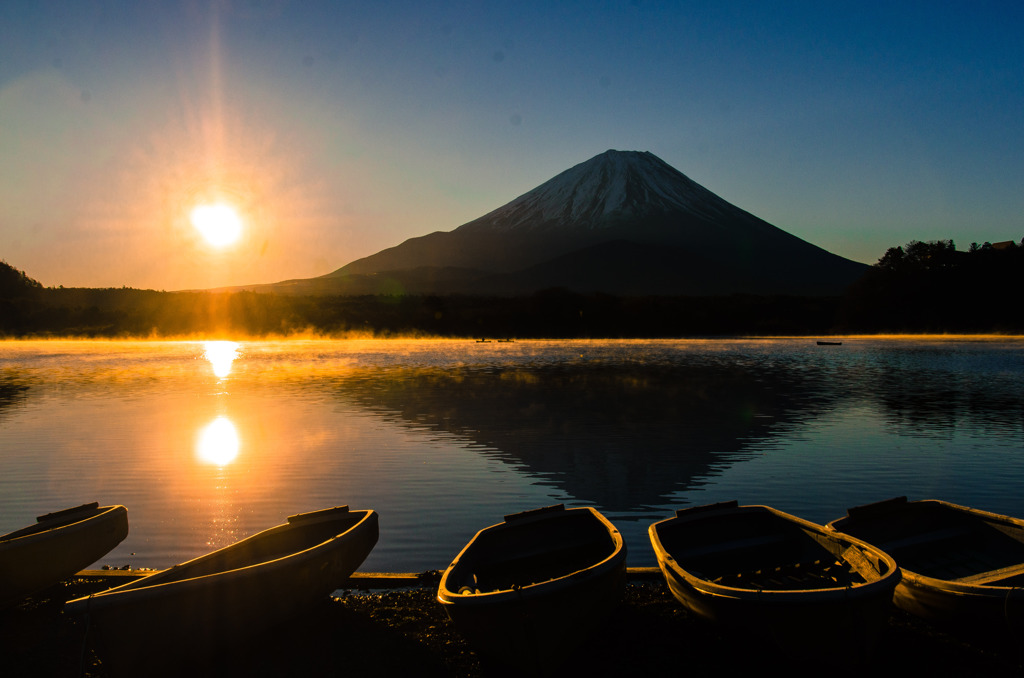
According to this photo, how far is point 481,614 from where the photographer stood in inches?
252

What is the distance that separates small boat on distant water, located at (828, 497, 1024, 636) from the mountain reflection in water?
207 inches

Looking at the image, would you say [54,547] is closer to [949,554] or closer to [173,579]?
[173,579]

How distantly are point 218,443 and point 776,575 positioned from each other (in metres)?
18.6

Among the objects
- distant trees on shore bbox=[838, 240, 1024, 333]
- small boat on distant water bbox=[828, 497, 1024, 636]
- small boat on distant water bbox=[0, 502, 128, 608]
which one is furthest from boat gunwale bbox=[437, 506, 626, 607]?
distant trees on shore bbox=[838, 240, 1024, 333]

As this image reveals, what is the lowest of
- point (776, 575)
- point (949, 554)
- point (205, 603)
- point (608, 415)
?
point (608, 415)

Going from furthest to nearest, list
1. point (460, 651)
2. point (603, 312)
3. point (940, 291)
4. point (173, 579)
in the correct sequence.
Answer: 1. point (603, 312)
2. point (940, 291)
3. point (460, 651)
4. point (173, 579)

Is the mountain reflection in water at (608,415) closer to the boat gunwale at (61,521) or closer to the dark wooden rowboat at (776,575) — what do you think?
the dark wooden rowboat at (776,575)

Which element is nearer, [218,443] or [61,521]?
[61,521]

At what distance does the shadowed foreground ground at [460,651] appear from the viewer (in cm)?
688

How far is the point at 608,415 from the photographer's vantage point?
27.1 metres

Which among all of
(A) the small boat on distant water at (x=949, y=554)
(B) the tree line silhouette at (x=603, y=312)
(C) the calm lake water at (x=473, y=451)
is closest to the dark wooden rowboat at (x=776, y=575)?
(A) the small boat on distant water at (x=949, y=554)

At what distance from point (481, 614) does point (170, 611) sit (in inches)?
119

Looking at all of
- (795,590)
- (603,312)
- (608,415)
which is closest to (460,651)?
(795,590)

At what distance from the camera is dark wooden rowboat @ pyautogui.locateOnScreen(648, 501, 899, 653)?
20.6ft
